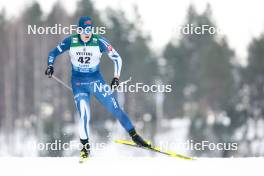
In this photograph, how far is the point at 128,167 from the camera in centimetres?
898

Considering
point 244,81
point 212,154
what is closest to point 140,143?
point 212,154

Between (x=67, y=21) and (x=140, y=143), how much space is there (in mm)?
34474

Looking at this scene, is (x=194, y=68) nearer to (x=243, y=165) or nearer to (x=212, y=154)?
(x=212, y=154)

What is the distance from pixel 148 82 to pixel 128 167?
3419cm

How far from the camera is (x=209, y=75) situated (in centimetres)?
4700

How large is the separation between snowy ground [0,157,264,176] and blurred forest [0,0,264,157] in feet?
97.4

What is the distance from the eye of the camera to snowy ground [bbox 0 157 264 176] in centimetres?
838

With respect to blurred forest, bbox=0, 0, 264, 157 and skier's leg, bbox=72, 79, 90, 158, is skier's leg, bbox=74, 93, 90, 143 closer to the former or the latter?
skier's leg, bbox=72, 79, 90, 158
